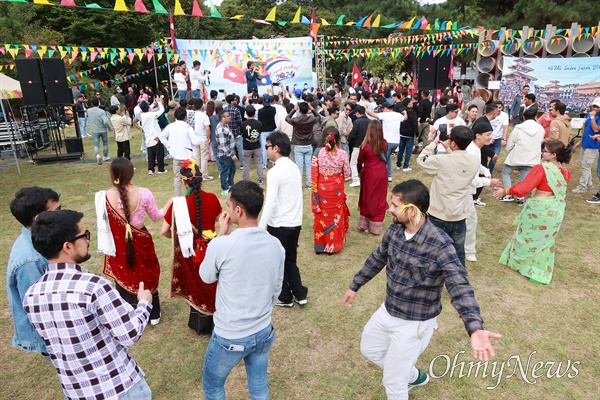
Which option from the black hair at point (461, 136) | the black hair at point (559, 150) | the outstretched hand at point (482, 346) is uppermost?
the black hair at point (461, 136)

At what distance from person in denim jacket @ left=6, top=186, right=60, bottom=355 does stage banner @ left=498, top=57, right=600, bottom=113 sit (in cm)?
1576

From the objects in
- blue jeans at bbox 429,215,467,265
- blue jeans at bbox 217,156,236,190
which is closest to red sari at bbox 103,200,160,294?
blue jeans at bbox 429,215,467,265

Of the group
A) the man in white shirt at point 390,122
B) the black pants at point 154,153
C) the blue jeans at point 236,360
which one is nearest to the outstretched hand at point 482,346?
the blue jeans at point 236,360

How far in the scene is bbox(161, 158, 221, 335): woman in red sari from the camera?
314 cm

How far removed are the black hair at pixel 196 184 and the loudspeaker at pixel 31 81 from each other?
32.6ft

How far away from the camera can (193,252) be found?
322 cm

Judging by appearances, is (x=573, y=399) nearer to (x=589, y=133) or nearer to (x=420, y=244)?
(x=420, y=244)

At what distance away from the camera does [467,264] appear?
498cm

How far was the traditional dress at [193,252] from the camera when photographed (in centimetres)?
315

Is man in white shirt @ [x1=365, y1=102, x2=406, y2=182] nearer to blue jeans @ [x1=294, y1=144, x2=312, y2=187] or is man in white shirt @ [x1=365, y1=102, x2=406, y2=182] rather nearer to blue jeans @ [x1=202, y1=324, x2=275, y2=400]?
blue jeans @ [x1=294, y1=144, x2=312, y2=187]

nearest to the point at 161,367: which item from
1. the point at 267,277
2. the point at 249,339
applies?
the point at 249,339

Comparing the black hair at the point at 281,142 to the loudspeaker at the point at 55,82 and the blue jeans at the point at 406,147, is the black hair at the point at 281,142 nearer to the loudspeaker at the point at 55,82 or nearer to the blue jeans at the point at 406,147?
the blue jeans at the point at 406,147

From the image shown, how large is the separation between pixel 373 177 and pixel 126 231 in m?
3.38

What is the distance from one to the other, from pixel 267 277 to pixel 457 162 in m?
2.54
